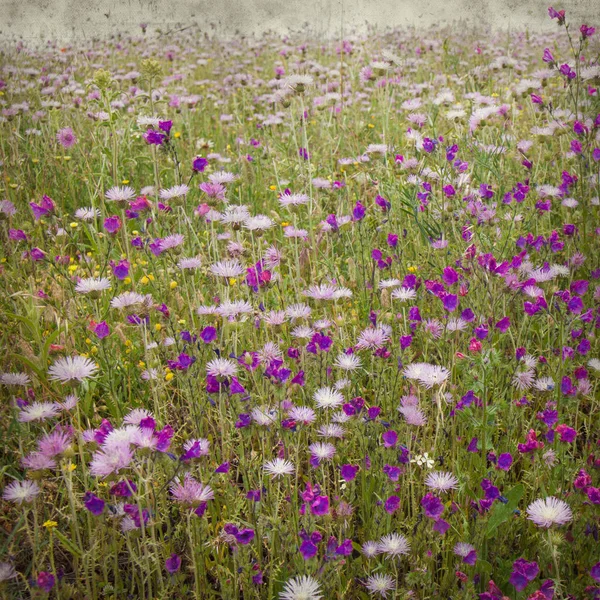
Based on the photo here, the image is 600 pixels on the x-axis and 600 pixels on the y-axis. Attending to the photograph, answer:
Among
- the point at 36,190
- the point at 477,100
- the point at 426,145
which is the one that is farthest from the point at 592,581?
the point at 36,190

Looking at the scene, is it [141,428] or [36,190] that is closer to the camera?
[141,428]

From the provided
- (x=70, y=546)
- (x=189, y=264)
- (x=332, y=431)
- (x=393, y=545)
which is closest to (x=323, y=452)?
(x=332, y=431)

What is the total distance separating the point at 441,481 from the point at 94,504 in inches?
31.9

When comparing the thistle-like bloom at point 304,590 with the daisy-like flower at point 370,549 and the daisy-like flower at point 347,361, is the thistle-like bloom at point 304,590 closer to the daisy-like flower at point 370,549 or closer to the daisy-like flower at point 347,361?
the daisy-like flower at point 370,549

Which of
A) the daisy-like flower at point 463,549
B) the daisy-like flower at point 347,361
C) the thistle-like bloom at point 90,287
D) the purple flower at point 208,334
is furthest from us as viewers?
the thistle-like bloom at point 90,287

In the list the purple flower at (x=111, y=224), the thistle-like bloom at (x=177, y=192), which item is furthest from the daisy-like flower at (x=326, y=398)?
the purple flower at (x=111, y=224)

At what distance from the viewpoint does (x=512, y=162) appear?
3537 mm

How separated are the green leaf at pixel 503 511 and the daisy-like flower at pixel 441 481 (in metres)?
0.11

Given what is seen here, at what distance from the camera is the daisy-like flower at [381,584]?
134 cm

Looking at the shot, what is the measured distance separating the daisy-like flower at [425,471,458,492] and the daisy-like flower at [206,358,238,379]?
1.86 ft

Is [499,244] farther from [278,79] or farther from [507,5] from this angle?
[507,5]

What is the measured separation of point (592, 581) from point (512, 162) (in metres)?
2.69

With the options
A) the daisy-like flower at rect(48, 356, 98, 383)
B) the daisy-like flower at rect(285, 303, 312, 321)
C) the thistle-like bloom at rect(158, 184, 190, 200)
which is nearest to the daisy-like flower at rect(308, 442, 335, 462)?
the daisy-like flower at rect(285, 303, 312, 321)

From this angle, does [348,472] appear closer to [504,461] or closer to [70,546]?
[504,461]
